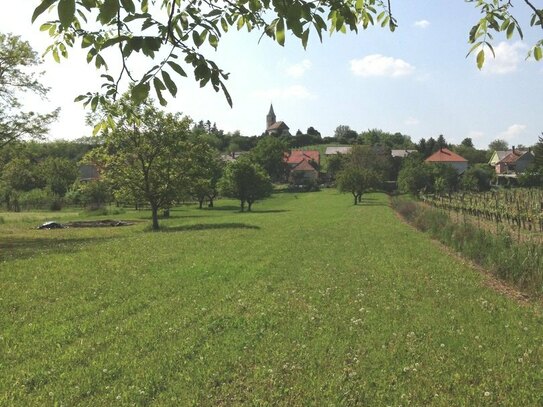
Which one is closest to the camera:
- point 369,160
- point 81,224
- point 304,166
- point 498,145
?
point 81,224

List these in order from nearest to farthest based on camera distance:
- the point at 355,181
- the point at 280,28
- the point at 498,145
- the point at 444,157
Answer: the point at 280,28, the point at 355,181, the point at 444,157, the point at 498,145

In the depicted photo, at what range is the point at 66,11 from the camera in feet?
6.23

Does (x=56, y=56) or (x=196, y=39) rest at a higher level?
(x=56, y=56)

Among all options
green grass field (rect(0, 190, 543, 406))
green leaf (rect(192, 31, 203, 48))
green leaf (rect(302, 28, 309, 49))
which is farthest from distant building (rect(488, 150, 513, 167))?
green leaf (rect(192, 31, 203, 48))

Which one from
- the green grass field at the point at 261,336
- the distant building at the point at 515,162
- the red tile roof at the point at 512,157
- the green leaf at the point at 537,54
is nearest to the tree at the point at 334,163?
the distant building at the point at 515,162

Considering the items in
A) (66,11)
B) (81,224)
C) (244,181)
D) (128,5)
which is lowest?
(81,224)

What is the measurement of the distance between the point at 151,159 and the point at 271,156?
81.2 metres

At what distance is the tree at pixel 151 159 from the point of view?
102 feet

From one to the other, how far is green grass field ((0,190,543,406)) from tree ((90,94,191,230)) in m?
17.5

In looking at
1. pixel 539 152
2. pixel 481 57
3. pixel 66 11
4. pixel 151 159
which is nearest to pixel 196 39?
pixel 66 11

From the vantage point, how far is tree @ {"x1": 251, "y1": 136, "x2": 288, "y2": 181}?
4397 inches

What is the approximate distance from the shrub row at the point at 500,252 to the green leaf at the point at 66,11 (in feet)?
43.0

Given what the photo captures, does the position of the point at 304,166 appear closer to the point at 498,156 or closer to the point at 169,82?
the point at 498,156

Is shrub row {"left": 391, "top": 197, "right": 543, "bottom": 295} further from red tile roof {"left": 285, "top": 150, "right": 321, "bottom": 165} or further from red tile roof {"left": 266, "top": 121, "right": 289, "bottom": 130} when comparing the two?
red tile roof {"left": 266, "top": 121, "right": 289, "bottom": 130}
